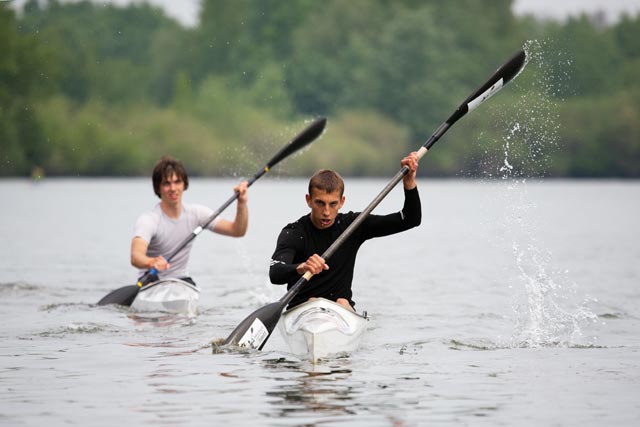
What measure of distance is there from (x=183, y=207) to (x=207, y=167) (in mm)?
52987

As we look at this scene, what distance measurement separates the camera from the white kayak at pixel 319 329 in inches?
375

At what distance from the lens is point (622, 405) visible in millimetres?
8164

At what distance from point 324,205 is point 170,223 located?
13.0 ft

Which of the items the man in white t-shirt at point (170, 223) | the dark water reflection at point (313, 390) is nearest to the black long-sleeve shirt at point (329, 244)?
the dark water reflection at point (313, 390)

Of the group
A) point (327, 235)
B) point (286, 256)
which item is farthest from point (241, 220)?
point (286, 256)

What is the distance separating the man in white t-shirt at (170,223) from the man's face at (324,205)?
3256 mm

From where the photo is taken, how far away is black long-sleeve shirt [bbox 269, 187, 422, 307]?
9539mm

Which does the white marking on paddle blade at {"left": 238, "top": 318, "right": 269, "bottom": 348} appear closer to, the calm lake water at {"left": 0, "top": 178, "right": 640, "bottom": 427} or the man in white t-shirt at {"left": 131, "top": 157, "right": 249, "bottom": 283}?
the calm lake water at {"left": 0, "top": 178, "right": 640, "bottom": 427}

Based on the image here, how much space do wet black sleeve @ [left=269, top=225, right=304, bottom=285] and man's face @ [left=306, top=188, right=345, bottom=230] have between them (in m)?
0.21

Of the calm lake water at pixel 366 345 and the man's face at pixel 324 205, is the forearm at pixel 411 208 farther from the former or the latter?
the calm lake water at pixel 366 345

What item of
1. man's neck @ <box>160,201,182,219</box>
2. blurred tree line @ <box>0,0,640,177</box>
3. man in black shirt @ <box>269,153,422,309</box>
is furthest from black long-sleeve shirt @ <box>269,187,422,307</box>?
blurred tree line @ <box>0,0,640,177</box>

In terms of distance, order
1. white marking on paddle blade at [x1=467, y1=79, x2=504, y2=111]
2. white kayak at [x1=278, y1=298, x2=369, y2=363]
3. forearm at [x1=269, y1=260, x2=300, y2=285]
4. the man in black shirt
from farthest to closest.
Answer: white marking on paddle blade at [x1=467, y1=79, x2=504, y2=111] < white kayak at [x1=278, y1=298, x2=369, y2=363] < forearm at [x1=269, y1=260, x2=300, y2=285] < the man in black shirt

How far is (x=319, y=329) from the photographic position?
9.48m

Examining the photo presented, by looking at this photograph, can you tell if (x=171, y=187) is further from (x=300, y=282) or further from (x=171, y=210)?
(x=300, y=282)
